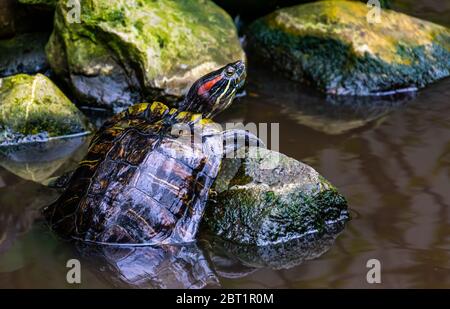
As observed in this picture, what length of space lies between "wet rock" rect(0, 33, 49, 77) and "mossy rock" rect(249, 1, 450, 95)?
2487 mm

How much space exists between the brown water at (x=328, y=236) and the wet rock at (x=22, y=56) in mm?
1692

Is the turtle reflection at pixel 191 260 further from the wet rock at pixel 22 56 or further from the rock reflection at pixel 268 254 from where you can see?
the wet rock at pixel 22 56

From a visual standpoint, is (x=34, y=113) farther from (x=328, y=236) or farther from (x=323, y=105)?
(x=328, y=236)

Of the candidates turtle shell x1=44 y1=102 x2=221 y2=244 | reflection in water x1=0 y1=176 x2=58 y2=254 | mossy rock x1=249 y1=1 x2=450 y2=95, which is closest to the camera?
turtle shell x1=44 y1=102 x2=221 y2=244

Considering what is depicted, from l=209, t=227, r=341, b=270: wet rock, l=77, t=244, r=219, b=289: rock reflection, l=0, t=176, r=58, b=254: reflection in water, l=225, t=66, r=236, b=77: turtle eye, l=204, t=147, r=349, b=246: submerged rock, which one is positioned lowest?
l=0, t=176, r=58, b=254: reflection in water

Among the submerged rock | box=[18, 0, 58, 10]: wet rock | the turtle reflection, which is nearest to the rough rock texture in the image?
box=[18, 0, 58, 10]: wet rock

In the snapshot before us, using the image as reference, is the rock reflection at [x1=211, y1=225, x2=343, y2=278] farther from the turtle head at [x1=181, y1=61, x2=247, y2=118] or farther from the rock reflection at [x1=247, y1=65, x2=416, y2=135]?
the rock reflection at [x1=247, y1=65, x2=416, y2=135]

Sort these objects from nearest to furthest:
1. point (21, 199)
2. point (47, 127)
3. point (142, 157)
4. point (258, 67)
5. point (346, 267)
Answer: point (346, 267), point (142, 157), point (21, 199), point (47, 127), point (258, 67)

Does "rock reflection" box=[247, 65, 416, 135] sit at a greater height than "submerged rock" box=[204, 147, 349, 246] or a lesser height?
Answer: lesser

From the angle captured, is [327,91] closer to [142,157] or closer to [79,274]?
[142,157]

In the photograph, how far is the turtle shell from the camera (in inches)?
150

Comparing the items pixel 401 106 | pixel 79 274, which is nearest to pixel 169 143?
pixel 79 274

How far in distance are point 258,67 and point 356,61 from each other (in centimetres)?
122
